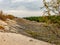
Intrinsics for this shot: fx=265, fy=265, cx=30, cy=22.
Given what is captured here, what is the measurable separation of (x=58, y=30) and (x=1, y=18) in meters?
13.3

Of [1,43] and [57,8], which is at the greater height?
[57,8]

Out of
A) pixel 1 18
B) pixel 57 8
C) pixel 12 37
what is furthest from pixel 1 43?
pixel 1 18

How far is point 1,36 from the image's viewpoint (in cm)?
1378

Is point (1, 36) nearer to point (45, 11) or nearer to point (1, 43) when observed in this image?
point (1, 43)

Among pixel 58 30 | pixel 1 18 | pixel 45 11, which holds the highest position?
pixel 45 11

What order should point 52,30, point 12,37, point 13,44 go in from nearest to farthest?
point 52,30
point 13,44
point 12,37

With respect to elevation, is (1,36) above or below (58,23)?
below

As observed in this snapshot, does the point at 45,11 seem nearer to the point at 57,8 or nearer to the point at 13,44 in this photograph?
the point at 57,8

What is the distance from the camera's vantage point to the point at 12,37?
13.7 meters

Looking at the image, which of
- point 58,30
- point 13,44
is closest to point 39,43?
point 13,44

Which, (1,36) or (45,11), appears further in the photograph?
(1,36)

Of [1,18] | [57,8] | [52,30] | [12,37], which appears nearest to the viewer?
[57,8]

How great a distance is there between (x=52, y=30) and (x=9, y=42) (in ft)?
11.9

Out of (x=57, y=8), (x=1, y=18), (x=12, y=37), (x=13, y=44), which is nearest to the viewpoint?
(x=57, y=8)
